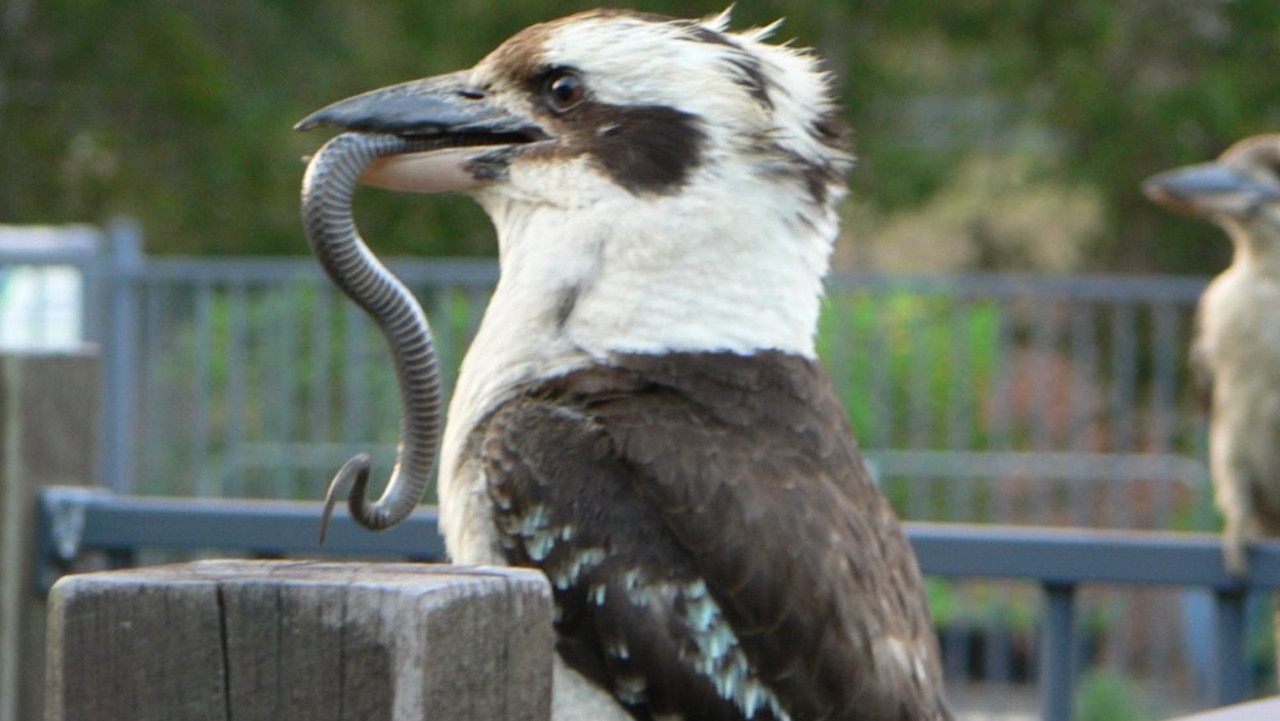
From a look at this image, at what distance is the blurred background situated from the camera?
8070mm

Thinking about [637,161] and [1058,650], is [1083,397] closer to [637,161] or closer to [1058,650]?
[1058,650]

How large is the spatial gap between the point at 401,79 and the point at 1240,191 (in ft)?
28.8

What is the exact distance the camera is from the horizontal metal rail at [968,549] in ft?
10.9

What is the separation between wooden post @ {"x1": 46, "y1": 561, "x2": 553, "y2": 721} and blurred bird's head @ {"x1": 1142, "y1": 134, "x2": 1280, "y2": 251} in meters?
5.45

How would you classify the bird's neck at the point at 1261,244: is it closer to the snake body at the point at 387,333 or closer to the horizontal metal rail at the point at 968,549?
the horizontal metal rail at the point at 968,549

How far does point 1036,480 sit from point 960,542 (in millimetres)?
4965

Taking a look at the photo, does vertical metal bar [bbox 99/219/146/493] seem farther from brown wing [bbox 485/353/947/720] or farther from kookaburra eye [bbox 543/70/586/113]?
brown wing [bbox 485/353/947/720]

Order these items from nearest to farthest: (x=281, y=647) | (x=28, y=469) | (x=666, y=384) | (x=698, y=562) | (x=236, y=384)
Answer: (x=281, y=647) < (x=698, y=562) < (x=666, y=384) < (x=28, y=469) < (x=236, y=384)

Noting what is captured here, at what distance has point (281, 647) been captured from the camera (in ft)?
4.00

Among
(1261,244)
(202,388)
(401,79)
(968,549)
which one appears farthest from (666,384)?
(401,79)

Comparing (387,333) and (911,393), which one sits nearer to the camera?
(387,333)

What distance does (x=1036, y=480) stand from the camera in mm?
8219

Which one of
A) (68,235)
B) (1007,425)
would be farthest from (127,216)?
(1007,425)

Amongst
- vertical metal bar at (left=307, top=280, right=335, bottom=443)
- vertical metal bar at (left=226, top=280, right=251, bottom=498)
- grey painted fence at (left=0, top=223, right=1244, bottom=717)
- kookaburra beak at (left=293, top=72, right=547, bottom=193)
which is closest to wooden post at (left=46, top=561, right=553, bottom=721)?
kookaburra beak at (left=293, top=72, right=547, bottom=193)
